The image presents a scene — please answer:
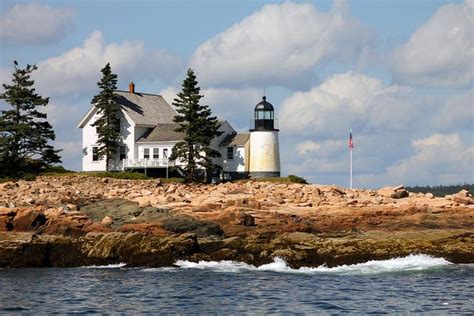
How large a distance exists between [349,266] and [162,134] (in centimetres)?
3648

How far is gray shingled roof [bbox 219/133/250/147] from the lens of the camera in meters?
63.6

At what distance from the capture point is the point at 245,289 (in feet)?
82.8

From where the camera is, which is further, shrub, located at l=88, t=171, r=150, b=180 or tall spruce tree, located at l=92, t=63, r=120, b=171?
tall spruce tree, located at l=92, t=63, r=120, b=171

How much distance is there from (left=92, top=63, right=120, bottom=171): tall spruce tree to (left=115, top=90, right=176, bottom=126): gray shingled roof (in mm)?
1492

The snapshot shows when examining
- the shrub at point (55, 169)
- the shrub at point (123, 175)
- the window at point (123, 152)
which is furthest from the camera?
the window at point (123, 152)

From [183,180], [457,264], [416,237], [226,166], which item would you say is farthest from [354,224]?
[226,166]

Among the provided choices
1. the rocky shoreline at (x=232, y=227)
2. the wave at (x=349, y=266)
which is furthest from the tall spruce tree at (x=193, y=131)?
the wave at (x=349, y=266)

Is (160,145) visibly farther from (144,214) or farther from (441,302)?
(441,302)

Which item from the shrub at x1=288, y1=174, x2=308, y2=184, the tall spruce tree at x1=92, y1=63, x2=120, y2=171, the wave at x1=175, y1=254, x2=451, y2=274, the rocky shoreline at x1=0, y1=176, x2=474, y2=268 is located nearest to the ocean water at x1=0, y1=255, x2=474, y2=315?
the wave at x1=175, y1=254, x2=451, y2=274

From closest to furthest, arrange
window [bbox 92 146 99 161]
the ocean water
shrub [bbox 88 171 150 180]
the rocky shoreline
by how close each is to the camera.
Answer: the ocean water
the rocky shoreline
shrub [bbox 88 171 150 180]
window [bbox 92 146 99 161]

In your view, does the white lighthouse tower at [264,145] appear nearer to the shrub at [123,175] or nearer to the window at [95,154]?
the shrub at [123,175]

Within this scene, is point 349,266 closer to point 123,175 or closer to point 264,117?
point 123,175

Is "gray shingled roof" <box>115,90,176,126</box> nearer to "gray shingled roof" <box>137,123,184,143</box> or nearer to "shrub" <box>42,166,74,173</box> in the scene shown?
"gray shingled roof" <box>137,123,184,143</box>

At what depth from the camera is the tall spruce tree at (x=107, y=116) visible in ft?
209
